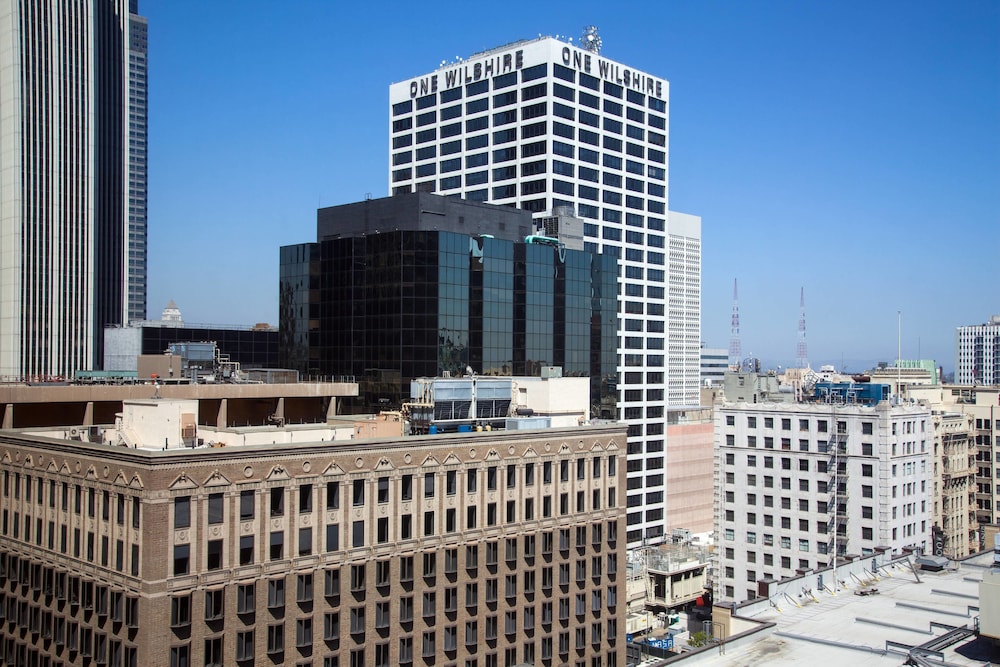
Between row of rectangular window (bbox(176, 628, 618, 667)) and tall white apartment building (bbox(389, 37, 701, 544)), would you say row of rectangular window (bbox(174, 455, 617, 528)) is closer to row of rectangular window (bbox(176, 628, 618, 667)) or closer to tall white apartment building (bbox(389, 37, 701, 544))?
row of rectangular window (bbox(176, 628, 618, 667))

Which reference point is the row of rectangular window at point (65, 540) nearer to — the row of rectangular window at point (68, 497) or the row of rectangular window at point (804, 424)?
the row of rectangular window at point (68, 497)

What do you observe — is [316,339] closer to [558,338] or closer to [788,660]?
[558,338]

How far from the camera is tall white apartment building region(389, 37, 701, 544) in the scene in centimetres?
17262

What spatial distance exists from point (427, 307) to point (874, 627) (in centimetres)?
5970

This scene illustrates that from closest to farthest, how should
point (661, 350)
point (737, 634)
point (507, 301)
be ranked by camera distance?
point (737, 634)
point (507, 301)
point (661, 350)

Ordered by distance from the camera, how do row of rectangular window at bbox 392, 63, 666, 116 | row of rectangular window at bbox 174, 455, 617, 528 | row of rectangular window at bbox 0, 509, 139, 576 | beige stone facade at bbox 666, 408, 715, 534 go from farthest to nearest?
1. beige stone facade at bbox 666, 408, 715, 534
2. row of rectangular window at bbox 392, 63, 666, 116
3. row of rectangular window at bbox 174, 455, 617, 528
4. row of rectangular window at bbox 0, 509, 139, 576

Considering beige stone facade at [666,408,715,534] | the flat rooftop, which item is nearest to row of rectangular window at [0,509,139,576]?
the flat rooftop

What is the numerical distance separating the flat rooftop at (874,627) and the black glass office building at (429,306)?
51906 millimetres

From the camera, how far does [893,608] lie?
7419 cm

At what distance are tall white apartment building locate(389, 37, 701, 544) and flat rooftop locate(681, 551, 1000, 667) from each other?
9618cm

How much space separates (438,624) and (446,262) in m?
46.7

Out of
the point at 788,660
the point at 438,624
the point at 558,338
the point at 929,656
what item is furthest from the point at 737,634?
the point at 558,338

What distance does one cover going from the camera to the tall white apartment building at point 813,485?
123375mm

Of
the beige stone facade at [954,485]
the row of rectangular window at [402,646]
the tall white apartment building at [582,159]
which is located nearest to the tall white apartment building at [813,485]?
the beige stone facade at [954,485]
